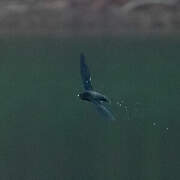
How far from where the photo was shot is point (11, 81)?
13094mm

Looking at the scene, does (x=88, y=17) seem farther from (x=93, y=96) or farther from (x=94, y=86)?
(x=93, y=96)

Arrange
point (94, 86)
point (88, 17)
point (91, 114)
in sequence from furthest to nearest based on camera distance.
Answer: point (88, 17)
point (94, 86)
point (91, 114)

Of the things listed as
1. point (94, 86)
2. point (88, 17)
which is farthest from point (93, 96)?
point (88, 17)

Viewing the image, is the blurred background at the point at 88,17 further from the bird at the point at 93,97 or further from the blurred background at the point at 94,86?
the bird at the point at 93,97

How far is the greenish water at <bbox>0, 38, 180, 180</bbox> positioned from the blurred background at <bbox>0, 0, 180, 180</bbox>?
0.04 ft

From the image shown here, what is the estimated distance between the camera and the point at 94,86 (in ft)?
39.6

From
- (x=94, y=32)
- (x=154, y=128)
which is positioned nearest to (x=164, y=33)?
(x=94, y=32)

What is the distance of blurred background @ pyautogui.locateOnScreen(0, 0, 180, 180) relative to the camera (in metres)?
7.92

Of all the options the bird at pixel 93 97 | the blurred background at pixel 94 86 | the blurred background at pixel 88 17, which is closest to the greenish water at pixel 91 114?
the blurred background at pixel 94 86

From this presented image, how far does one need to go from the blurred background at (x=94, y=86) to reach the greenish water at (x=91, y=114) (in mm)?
11

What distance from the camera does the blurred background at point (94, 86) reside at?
26.0ft

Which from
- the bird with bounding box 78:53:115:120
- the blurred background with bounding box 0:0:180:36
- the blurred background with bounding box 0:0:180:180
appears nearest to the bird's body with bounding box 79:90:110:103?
the bird with bounding box 78:53:115:120

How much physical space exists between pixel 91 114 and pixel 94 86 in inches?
75.0

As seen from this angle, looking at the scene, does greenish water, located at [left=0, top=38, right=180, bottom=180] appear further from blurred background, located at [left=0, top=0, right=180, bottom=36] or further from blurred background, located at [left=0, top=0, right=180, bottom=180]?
blurred background, located at [left=0, top=0, right=180, bottom=36]
